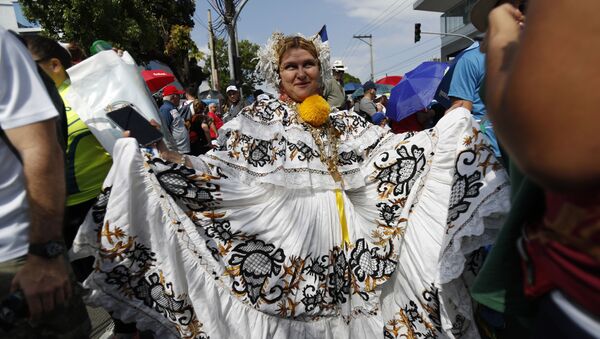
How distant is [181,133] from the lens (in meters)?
6.23

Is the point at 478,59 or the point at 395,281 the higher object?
the point at 478,59

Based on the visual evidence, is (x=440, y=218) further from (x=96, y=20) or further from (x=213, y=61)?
(x=213, y=61)

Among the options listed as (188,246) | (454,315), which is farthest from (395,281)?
(188,246)

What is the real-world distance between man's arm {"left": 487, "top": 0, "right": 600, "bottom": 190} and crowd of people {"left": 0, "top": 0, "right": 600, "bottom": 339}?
0.04 ft

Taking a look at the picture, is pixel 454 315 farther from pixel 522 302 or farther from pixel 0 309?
pixel 0 309

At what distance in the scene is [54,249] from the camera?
1.36 meters

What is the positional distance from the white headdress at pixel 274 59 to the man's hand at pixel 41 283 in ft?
6.44

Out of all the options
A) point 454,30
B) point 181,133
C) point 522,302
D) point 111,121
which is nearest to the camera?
point 522,302

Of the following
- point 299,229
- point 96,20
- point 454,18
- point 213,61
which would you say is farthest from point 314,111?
point 454,18

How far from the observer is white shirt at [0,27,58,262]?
1.28m

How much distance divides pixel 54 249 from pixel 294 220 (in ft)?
4.22

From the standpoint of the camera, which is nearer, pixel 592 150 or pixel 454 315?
pixel 592 150

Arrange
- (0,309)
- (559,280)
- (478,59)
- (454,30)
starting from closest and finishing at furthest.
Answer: (559,280) < (0,309) < (478,59) < (454,30)

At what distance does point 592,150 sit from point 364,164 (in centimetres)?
210
